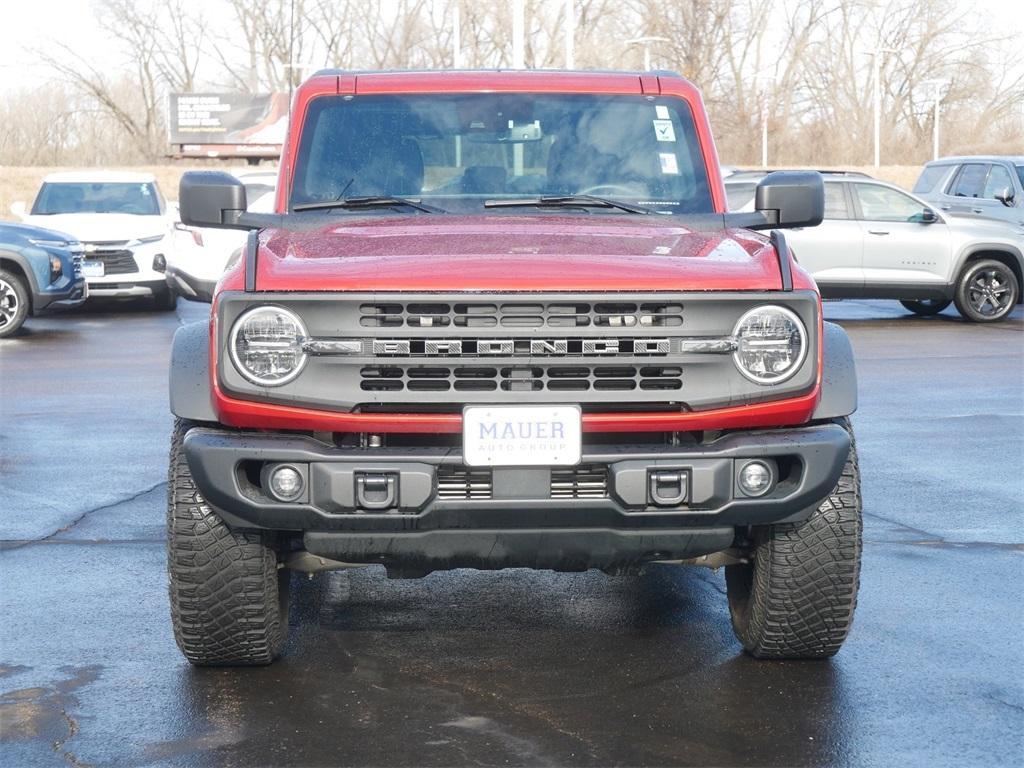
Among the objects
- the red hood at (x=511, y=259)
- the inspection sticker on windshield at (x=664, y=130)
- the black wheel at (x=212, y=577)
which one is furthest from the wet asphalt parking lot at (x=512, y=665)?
the inspection sticker on windshield at (x=664, y=130)

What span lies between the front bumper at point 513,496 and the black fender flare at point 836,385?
79 mm

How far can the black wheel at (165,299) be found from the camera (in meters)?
19.6

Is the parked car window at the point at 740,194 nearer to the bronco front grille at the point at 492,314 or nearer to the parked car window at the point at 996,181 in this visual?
the parked car window at the point at 996,181

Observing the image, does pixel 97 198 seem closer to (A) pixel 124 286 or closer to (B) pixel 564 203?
(A) pixel 124 286

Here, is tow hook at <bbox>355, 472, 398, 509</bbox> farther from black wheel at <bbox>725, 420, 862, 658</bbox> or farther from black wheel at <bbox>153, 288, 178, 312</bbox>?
black wheel at <bbox>153, 288, 178, 312</bbox>

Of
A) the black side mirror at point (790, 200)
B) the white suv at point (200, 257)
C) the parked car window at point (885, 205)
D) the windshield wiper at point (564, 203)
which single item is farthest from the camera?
the parked car window at point (885, 205)

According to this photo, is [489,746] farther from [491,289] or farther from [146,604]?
[146,604]

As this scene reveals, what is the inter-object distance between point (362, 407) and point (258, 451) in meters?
0.32

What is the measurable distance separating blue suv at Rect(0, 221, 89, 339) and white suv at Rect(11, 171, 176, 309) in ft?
7.16

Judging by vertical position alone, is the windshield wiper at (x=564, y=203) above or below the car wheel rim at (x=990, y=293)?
above

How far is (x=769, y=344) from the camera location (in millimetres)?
4586

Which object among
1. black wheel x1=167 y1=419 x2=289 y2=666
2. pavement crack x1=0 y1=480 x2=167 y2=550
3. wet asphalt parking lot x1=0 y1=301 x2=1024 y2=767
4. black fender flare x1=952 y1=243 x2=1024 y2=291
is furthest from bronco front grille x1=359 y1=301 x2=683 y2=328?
Answer: black fender flare x1=952 y1=243 x2=1024 y2=291

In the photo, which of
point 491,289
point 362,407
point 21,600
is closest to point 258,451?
point 362,407

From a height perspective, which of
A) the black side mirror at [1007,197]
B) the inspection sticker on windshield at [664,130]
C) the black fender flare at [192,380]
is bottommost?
the black side mirror at [1007,197]
